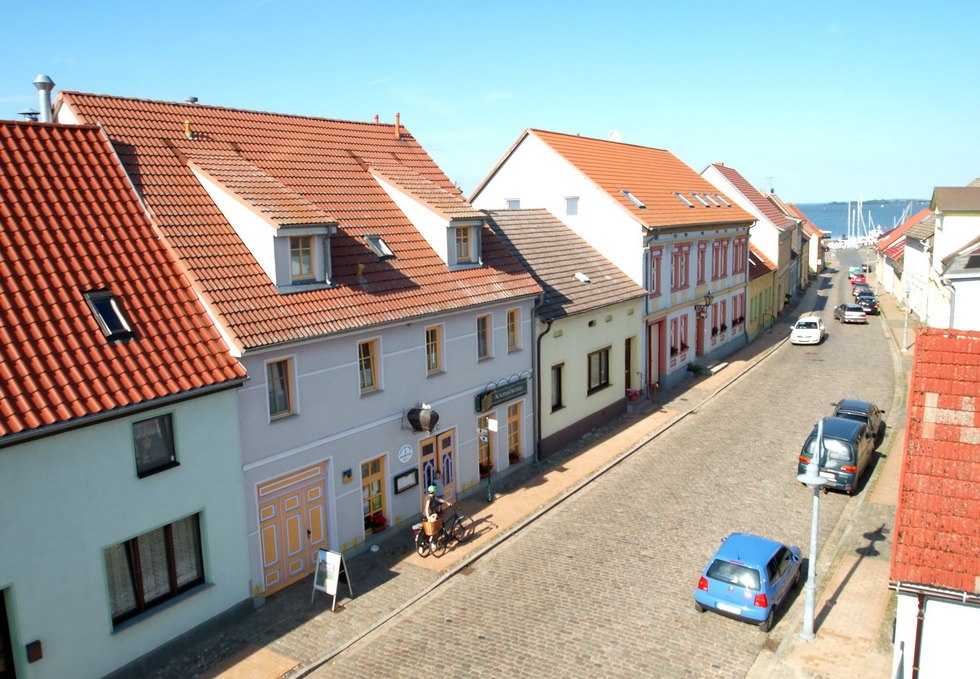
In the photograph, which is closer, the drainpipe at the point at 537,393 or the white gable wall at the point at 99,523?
the white gable wall at the point at 99,523

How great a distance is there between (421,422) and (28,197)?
8.98 m

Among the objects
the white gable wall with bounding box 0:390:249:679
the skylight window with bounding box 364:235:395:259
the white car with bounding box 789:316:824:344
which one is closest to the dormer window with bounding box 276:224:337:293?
the skylight window with bounding box 364:235:395:259

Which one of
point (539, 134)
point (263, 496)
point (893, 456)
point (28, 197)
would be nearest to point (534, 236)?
point (539, 134)

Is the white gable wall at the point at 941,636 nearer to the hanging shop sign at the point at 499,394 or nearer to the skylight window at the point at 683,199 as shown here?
the hanging shop sign at the point at 499,394

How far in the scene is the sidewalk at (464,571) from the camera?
13281 millimetres

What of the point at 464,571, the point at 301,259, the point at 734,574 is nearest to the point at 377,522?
the point at 464,571

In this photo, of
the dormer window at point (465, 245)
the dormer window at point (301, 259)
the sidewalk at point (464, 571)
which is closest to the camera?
the sidewalk at point (464, 571)

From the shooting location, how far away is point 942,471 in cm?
1091

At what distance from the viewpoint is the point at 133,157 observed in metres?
16.0

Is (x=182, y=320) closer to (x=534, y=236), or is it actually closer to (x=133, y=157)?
(x=133, y=157)

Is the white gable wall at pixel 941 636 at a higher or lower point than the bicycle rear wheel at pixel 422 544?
higher

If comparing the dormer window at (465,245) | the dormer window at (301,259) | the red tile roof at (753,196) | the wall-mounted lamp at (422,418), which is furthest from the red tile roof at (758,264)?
the dormer window at (301,259)

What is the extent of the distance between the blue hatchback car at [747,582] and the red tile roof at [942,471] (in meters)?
4.09

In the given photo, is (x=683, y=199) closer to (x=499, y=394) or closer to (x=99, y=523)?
(x=499, y=394)
